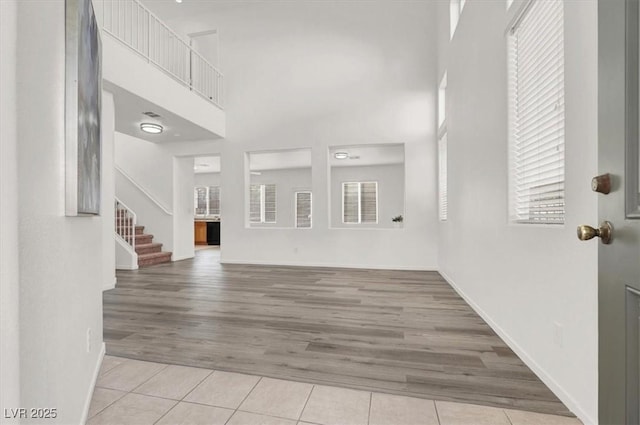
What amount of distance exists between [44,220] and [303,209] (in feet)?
33.5

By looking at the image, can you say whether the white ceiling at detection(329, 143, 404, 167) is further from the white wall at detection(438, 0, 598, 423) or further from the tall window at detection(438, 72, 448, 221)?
the white wall at detection(438, 0, 598, 423)

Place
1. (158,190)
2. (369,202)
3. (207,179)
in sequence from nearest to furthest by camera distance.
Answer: (158,190) → (369,202) → (207,179)

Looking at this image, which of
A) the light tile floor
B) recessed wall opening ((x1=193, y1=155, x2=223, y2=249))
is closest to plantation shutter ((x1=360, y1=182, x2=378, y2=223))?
recessed wall opening ((x1=193, y1=155, x2=223, y2=249))

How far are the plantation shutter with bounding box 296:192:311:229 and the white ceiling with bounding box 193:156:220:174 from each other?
9.86 ft

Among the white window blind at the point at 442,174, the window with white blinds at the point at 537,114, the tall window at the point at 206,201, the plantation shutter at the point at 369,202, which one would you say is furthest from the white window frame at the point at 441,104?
the tall window at the point at 206,201

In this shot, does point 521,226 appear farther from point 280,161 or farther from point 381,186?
point 381,186

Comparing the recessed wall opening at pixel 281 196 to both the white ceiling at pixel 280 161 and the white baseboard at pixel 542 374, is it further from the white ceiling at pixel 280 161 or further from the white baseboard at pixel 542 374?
the white baseboard at pixel 542 374

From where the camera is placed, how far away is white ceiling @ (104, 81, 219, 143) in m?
4.20

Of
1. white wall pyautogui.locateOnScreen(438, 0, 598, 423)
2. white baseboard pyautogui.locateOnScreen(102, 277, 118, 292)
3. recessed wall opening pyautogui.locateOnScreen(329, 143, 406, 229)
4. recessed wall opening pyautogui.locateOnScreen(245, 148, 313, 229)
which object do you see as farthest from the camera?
recessed wall opening pyautogui.locateOnScreen(245, 148, 313, 229)

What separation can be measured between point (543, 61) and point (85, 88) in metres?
2.49

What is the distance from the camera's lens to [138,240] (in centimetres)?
643

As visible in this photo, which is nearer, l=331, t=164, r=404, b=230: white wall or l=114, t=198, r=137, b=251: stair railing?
l=114, t=198, r=137, b=251: stair railing

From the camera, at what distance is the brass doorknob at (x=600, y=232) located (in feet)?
2.76

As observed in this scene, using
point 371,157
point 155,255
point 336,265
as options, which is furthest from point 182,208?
point 371,157
